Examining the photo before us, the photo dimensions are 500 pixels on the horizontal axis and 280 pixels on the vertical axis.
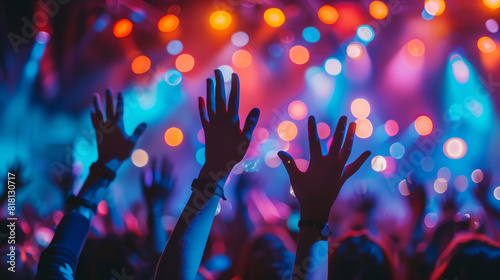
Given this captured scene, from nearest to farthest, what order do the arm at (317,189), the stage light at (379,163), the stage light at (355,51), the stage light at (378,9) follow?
1. the arm at (317,189)
2. the stage light at (378,9)
3. the stage light at (355,51)
4. the stage light at (379,163)

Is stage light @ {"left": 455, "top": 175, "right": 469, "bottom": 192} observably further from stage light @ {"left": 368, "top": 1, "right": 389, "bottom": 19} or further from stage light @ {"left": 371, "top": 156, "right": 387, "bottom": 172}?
stage light @ {"left": 368, "top": 1, "right": 389, "bottom": 19}

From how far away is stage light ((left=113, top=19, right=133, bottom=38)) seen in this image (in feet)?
11.5

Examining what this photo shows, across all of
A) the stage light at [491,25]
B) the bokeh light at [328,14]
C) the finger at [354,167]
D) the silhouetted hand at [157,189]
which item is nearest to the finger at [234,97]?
the finger at [354,167]

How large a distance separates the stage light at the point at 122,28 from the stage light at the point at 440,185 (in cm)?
377

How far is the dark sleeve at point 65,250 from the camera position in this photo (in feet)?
2.92

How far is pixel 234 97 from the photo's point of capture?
33.4 inches

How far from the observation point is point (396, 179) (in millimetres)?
3746

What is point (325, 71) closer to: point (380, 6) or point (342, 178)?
point (380, 6)

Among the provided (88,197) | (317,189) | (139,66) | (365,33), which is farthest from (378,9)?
(88,197)

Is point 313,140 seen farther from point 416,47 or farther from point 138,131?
point 416,47

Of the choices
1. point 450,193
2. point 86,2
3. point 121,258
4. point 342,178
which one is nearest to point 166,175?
point 121,258

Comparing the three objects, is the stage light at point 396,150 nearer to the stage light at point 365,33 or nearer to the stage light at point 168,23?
the stage light at point 365,33

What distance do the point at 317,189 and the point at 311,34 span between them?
323 cm

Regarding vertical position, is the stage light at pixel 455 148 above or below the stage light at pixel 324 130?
below
